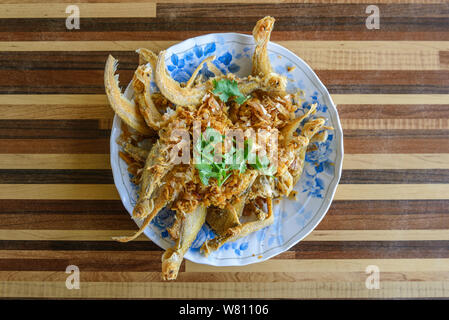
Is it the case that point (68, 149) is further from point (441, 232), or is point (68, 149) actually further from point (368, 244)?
point (441, 232)

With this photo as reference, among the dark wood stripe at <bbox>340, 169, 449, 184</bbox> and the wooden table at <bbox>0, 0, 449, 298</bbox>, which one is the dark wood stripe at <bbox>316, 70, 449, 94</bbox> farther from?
the dark wood stripe at <bbox>340, 169, 449, 184</bbox>

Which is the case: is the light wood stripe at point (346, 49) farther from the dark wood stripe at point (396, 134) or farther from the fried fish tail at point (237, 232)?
the fried fish tail at point (237, 232)

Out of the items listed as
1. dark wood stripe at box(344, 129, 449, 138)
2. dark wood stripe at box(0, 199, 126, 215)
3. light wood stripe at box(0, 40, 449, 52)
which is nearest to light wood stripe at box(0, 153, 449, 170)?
dark wood stripe at box(344, 129, 449, 138)

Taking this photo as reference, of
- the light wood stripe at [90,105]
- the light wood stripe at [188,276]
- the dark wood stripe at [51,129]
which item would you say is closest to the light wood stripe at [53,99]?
the light wood stripe at [90,105]

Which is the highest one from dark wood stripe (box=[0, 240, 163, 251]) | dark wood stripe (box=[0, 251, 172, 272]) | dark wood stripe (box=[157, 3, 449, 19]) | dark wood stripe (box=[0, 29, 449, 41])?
dark wood stripe (box=[157, 3, 449, 19])

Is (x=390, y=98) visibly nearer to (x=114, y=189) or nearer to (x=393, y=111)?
(x=393, y=111)

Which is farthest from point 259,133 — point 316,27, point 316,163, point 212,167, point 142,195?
point 316,27

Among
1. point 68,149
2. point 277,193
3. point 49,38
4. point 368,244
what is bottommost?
point 368,244
